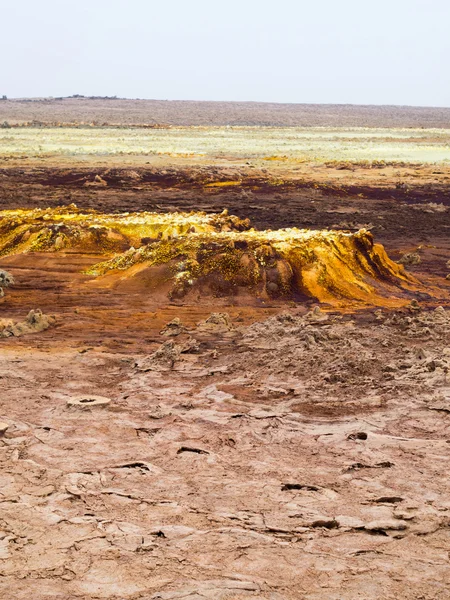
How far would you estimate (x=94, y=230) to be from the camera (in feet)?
51.5

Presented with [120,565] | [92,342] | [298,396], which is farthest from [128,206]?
[120,565]

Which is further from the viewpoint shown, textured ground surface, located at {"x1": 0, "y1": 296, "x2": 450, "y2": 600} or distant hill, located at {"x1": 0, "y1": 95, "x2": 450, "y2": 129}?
distant hill, located at {"x1": 0, "y1": 95, "x2": 450, "y2": 129}

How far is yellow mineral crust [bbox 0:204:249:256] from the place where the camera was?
1534 centimetres

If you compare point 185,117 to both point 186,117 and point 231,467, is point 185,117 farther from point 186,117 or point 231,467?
point 231,467

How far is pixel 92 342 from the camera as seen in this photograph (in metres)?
9.77

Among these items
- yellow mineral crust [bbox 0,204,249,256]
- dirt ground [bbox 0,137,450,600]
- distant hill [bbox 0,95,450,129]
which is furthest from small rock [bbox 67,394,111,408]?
distant hill [bbox 0,95,450,129]

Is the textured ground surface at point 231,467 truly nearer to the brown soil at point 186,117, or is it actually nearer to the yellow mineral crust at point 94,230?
the yellow mineral crust at point 94,230

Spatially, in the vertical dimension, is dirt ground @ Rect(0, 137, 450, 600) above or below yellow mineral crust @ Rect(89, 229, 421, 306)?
below

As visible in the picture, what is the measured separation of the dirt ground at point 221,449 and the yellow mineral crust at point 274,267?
611 mm

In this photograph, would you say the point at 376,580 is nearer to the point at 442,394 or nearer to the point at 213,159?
the point at 442,394

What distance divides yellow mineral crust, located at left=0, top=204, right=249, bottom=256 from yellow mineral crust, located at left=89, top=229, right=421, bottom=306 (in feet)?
4.95

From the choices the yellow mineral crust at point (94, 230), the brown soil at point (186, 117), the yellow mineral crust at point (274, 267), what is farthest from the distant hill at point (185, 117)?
the yellow mineral crust at point (274, 267)

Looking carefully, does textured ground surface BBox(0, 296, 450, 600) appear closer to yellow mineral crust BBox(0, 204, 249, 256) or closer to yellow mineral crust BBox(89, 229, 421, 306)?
yellow mineral crust BBox(89, 229, 421, 306)

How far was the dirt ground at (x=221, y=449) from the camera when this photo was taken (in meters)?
4.28
